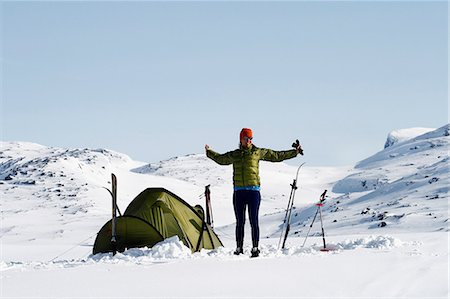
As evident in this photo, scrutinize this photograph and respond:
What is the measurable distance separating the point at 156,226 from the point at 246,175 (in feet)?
8.42

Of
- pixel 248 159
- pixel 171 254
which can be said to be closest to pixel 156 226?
pixel 171 254

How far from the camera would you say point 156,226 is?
39.1 feet

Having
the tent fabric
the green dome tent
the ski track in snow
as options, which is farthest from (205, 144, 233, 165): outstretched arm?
the tent fabric

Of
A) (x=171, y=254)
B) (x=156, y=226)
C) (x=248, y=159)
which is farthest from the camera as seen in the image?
(x=156, y=226)

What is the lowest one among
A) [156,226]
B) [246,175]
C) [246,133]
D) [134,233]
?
[134,233]

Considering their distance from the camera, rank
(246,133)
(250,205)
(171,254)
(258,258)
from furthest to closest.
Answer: (246,133)
(250,205)
(171,254)
(258,258)

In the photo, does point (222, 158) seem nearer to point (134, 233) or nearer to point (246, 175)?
point (246, 175)

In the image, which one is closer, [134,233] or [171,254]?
[171,254]

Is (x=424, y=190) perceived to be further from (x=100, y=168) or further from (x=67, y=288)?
(x=100, y=168)

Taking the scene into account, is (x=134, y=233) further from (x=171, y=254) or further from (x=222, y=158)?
(x=222, y=158)

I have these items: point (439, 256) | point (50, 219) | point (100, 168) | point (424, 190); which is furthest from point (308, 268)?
point (100, 168)

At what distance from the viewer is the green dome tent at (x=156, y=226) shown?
1149 cm

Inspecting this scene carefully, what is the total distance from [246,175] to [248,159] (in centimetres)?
30

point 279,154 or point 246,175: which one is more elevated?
point 279,154
